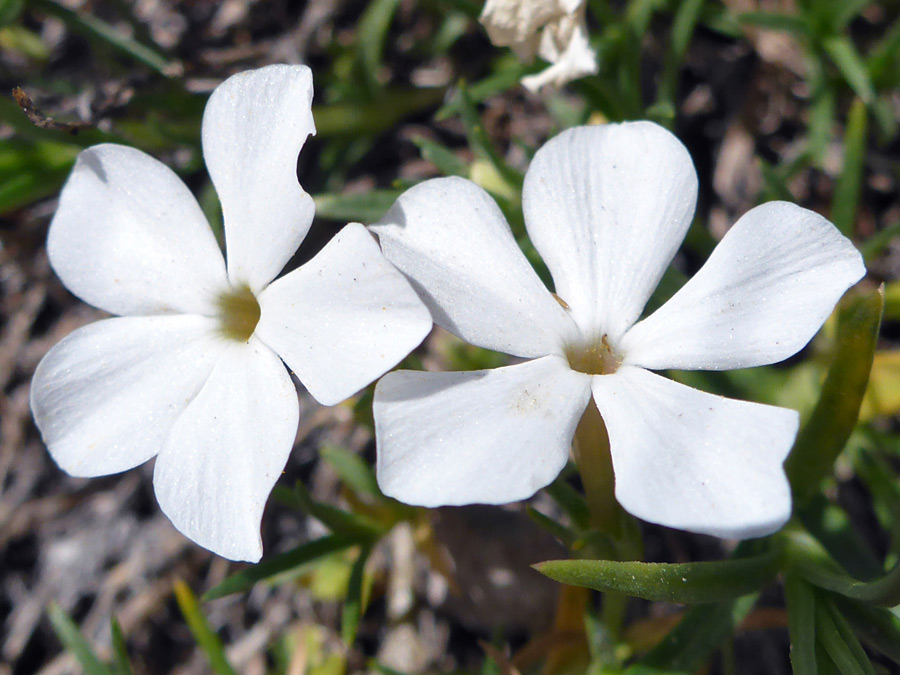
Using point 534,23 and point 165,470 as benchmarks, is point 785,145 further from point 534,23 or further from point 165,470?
point 165,470

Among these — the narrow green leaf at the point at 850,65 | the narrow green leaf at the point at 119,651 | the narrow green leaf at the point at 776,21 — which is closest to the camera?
the narrow green leaf at the point at 119,651

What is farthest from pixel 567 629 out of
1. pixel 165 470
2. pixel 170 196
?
pixel 170 196

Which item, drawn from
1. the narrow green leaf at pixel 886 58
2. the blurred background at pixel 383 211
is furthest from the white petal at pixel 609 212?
the narrow green leaf at pixel 886 58

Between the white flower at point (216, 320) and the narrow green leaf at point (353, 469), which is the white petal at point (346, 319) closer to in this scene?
the white flower at point (216, 320)

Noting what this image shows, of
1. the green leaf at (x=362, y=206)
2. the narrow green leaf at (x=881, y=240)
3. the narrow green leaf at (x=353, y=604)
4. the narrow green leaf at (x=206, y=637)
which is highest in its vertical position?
the green leaf at (x=362, y=206)

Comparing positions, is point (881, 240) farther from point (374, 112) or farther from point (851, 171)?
point (374, 112)

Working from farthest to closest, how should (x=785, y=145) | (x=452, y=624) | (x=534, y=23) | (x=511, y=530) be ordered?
(x=785, y=145) → (x=452, y=624) → (x=511, y=530) → (x=534, y=23)

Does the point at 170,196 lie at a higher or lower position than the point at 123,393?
higher
